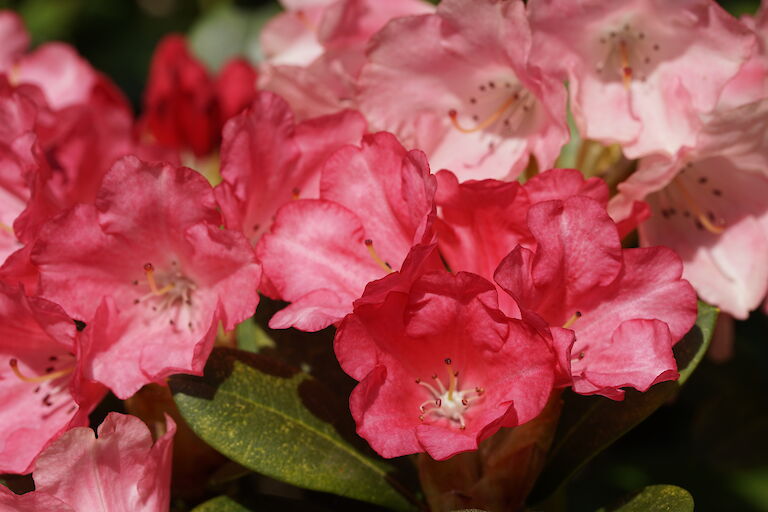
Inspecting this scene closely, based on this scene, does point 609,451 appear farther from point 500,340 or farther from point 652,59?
point 500,340

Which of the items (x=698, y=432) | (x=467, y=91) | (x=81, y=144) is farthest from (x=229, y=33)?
(x=698, y=432)

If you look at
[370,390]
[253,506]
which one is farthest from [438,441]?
[253,506]

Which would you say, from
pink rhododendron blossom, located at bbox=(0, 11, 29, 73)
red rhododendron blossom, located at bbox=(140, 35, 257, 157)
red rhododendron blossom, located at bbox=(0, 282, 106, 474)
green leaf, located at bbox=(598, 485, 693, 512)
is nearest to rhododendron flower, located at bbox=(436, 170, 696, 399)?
green leaf, located at bbox=(598, 485, 693, 512)

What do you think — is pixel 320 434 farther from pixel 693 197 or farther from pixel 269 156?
pixel 693 197

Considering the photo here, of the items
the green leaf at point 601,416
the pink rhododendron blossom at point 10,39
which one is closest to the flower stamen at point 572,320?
the green leaf at point 601,416

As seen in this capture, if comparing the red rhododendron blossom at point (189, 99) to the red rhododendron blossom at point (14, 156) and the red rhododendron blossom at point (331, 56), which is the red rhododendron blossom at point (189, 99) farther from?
the red rhododendron blossom at point (14, 156)

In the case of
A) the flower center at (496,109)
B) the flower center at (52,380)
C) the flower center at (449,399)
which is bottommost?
the flower center at (52,380)
